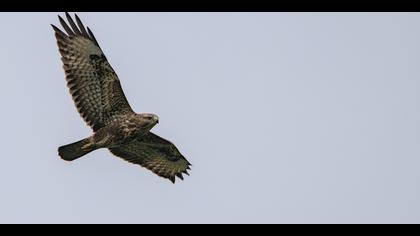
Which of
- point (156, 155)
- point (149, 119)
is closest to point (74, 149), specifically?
point (149, 119)

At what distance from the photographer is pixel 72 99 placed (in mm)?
16922

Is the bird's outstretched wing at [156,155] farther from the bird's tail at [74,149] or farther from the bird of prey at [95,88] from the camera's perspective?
the bird's tail at [74,149]

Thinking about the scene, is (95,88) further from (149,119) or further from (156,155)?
(156,155)

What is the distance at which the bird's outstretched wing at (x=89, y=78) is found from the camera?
55.2 ft

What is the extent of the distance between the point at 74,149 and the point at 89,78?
1.49 metres

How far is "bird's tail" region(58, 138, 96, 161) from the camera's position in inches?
642

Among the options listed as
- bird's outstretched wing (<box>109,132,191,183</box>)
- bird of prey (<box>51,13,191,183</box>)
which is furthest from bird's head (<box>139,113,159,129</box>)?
bird's outstretched wing (<box>109,132,191,183</box>)

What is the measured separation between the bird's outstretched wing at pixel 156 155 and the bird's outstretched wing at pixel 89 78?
1.04 m

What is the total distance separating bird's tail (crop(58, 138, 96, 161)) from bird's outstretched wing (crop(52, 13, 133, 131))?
53 centimetres

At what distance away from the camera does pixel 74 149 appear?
53.6 ft

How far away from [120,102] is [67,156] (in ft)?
4.99

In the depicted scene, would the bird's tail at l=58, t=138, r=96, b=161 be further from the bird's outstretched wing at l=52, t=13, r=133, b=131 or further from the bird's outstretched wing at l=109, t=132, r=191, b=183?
the bird's outstretched wing at l=109, t=132, r=191, b=183
